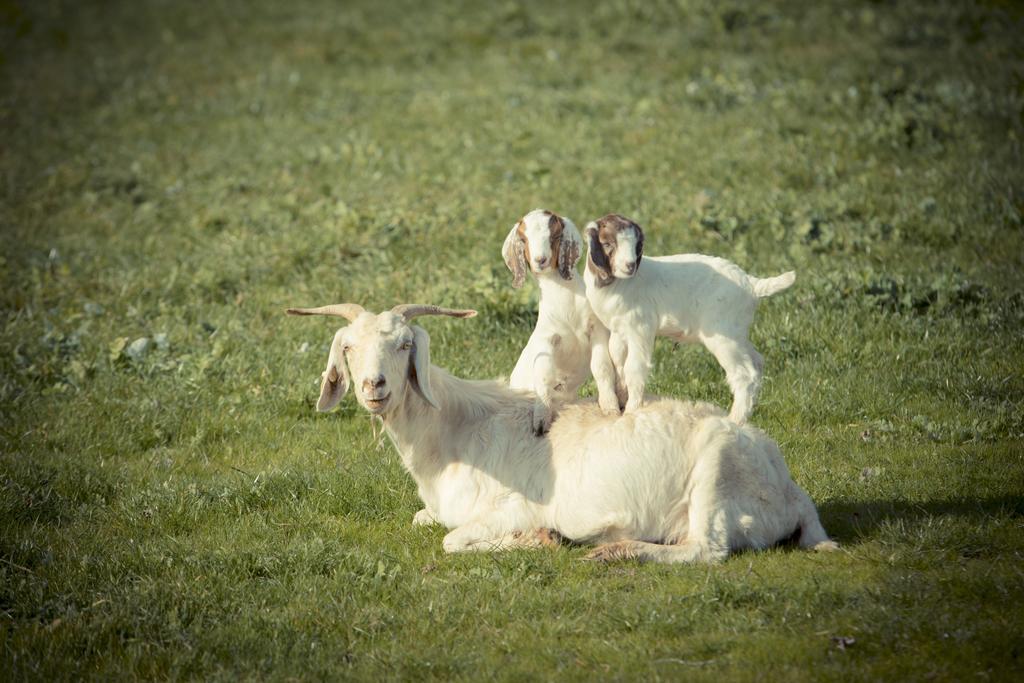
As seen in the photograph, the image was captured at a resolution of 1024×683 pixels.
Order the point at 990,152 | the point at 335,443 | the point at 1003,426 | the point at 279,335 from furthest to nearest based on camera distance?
the point at 990,152
the point at 279,335
the point at 335,443
the point at 1003,426

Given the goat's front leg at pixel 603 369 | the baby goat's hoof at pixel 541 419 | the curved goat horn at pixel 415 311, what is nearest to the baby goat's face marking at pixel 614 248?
the goat's front leg at pixel 603 369

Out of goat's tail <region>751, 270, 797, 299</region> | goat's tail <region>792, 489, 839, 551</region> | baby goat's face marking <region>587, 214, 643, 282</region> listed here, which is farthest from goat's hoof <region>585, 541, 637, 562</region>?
goat's tail <region>751, 270, 797, 299</region>

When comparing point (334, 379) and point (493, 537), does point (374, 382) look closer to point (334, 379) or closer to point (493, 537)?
point (334, 379)

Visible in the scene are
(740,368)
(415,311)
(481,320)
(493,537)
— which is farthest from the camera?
(481,320)

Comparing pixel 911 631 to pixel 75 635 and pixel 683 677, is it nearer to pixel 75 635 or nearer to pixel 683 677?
pixel 683 677

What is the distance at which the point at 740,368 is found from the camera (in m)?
7.28

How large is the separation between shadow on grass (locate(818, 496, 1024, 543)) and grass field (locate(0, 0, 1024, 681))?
0.13ft

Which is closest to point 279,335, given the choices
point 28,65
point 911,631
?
point 911,631

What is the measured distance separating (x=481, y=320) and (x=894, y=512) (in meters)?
4.74

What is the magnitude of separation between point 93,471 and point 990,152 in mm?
11367

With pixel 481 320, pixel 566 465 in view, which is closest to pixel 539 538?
pixel 566 465

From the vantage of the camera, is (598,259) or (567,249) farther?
(567,249)

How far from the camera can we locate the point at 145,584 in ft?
23.5

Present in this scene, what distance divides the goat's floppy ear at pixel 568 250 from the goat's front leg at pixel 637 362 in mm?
528
